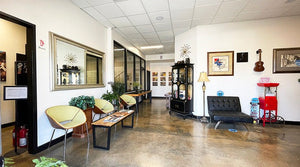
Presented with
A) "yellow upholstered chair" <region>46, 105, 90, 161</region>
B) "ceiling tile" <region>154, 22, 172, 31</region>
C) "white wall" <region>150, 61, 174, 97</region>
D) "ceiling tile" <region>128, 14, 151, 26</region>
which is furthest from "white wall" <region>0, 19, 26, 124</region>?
"white wall" <region>150, 61, 174, 97</region>

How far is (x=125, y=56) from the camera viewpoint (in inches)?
224

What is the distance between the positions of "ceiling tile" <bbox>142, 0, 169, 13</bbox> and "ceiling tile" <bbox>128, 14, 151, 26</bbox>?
15.2 inches

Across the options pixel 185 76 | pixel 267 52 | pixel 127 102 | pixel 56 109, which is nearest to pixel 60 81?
pixel 56 109

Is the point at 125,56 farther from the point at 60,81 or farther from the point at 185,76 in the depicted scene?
the point at 60,81

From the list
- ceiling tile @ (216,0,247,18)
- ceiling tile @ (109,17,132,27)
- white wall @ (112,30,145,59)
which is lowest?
white wall @ (112,30,145,59)

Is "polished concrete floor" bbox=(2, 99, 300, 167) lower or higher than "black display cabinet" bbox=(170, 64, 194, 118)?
lower

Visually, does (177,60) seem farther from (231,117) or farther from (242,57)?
(231,117)

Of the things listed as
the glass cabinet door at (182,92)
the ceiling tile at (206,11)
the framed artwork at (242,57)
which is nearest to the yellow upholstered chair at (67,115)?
the glass cabinet door at (182,92)

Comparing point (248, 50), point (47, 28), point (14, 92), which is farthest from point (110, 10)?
point (248, 50)

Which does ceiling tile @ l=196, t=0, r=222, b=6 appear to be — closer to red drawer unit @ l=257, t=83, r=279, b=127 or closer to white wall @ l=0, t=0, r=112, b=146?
red drawer unit @ l=257, t=83, r=279, b=127

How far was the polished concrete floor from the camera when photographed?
2.11 metres

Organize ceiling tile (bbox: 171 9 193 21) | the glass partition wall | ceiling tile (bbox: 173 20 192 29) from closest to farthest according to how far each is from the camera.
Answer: ceiling tile (bbox: 171 9 193 21) < ceiling tile (bbox: 173 20 192 29) < the glass partition wall

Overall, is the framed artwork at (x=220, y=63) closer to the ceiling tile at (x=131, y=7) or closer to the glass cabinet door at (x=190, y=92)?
the glass cabinet door at (x=190, y=92)

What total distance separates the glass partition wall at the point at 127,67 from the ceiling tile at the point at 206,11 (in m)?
3.03
